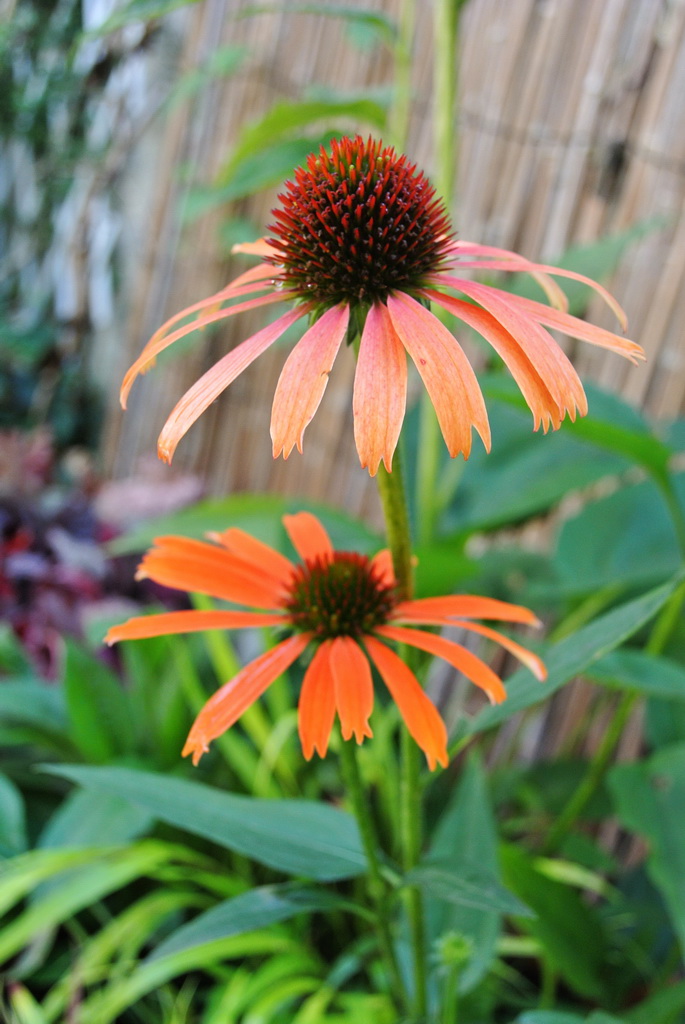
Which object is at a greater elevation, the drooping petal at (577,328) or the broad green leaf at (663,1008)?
the drooping petal at (577,328)

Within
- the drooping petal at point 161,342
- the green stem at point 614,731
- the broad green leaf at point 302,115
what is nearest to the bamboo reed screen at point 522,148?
the broad green leaf at point 302,115

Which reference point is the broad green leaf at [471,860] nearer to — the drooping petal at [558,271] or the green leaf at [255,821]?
the green leaf at [255,821]

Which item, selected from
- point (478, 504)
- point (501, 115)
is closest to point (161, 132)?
point (501, 115)

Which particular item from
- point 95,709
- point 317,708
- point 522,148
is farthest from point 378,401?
point 522,148

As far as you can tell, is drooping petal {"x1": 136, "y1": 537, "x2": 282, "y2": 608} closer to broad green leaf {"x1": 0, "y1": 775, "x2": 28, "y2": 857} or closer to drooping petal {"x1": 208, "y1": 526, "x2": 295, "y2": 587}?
drooping petal {"x1": 208, "y1": 526, "x2": 295, "y2": 587}

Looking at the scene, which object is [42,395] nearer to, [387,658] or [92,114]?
[92,114]
